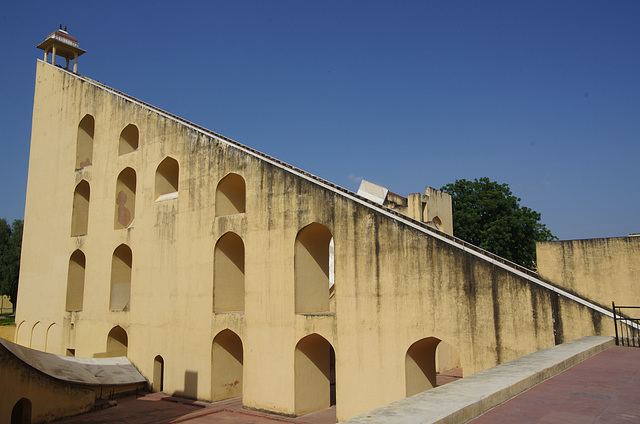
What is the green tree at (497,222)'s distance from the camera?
2289 centimetres

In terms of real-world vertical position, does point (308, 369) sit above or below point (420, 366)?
below

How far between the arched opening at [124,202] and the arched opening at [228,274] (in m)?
4.24

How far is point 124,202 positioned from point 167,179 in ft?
6.39

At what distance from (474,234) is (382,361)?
54.8 feet

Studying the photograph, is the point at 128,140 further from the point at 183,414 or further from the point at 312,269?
the point at 183,414

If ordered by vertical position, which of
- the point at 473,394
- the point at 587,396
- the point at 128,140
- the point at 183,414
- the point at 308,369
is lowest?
the point at 183,414

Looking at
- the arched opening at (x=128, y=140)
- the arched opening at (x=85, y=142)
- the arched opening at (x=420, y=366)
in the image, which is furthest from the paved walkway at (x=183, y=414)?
the arched opening at (x=85, y=142)

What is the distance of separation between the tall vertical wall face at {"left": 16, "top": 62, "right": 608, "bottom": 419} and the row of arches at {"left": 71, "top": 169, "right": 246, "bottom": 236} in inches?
2.4

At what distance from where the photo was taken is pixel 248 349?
10.4m

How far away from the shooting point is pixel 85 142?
16.5 meters

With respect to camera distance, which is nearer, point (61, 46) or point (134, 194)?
point (134, 194)

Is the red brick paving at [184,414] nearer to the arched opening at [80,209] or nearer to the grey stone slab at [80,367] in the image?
the grey stone slab at [80,367]

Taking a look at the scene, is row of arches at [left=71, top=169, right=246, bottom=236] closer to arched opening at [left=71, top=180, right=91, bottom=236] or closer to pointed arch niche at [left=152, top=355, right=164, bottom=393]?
arched opening at [left=71, top=180, right=91, bottom=236]

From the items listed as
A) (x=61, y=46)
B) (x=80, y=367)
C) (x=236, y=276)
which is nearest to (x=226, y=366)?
(x=236, y=276)
